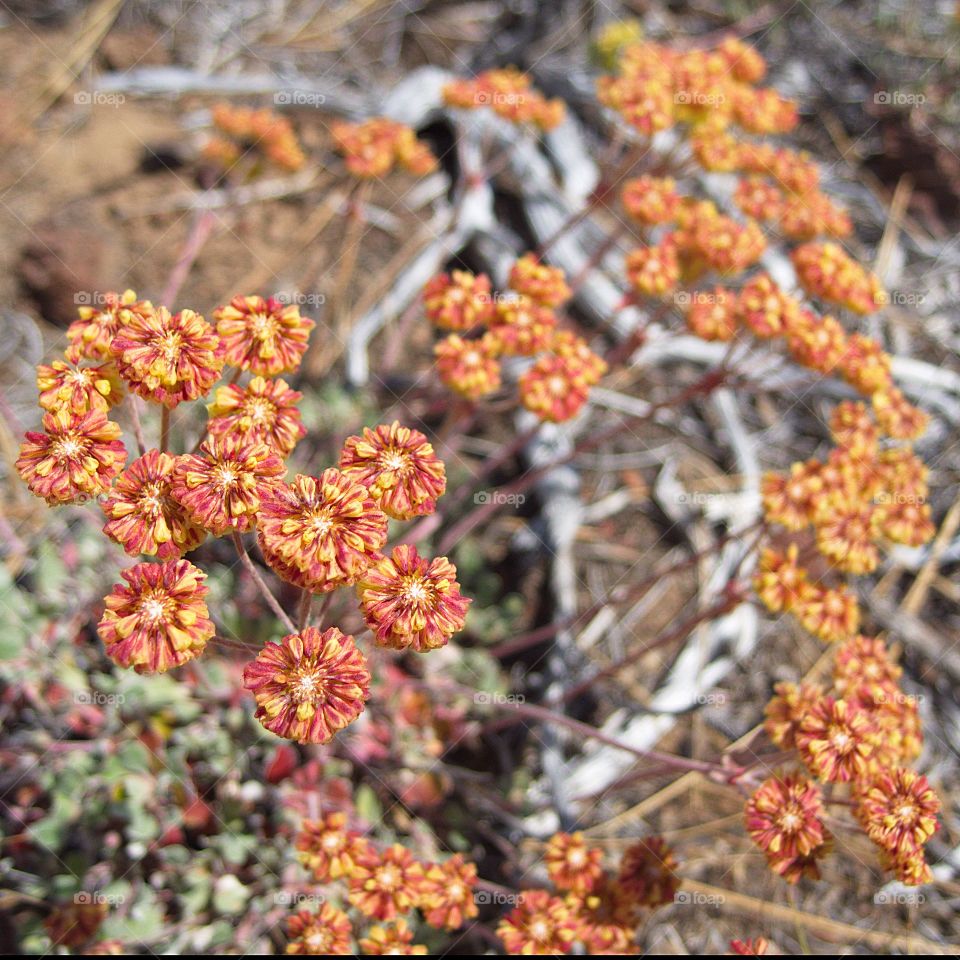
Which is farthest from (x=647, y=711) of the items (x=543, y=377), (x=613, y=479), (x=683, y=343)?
(x=683, y=343)

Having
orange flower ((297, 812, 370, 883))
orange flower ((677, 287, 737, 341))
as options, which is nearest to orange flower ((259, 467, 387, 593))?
orange flower ((297, 812, 370, 883))

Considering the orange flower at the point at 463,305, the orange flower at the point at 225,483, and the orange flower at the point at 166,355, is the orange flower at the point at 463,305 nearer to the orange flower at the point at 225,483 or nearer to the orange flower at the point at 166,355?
the orange flower at the point at 166,355

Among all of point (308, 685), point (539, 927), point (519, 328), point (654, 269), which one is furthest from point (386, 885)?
point (654, 269)

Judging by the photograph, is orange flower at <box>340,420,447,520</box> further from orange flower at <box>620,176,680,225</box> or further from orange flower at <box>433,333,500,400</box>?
orange flower at <box>620,176,680,225</box>

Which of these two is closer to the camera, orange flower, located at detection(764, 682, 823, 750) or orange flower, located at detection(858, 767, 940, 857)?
orange flower, located at detection(858, 767, 940, 857)

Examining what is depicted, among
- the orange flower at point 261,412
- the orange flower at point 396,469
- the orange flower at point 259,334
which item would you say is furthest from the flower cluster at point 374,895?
A: the orange flower at point 259,334

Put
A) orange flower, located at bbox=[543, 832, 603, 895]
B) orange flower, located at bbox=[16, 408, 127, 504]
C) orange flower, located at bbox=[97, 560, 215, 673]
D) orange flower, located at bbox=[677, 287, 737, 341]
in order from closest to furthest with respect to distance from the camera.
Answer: orange flower, located at bbox=[97, 560, 215, 673] → orange flower, located at bbox=[16, 408, 127, 504] → orange flower, located at bbox=[543, 832, 603, 895] → orange flower, located at bbox=[677, 287, 737, 341]

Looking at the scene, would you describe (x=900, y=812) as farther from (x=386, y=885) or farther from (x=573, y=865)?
(x=386, y=885)
